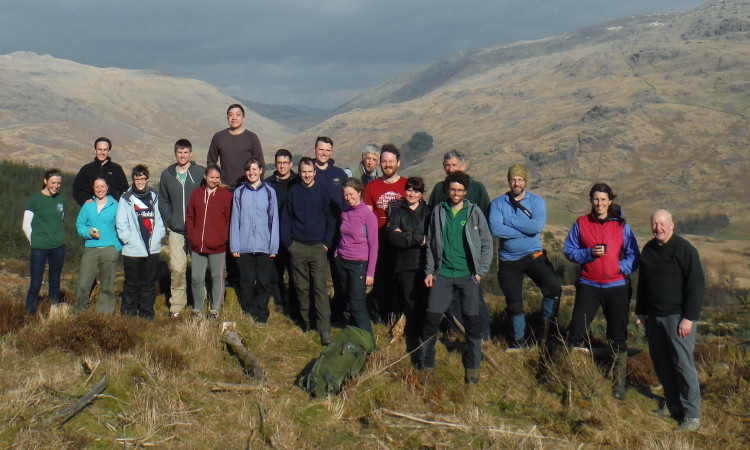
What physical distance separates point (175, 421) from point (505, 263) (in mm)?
3595

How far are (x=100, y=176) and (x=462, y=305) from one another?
445cm

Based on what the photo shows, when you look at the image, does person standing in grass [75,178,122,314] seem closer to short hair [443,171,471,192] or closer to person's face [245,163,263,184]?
person's face [245,163,263,184]

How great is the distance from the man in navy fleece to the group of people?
12 millimetres

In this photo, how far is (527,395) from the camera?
20.1 feet

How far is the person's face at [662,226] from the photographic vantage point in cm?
513

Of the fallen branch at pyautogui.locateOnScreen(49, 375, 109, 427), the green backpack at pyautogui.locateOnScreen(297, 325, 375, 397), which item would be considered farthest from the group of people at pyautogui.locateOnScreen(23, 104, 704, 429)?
the fallen branch at pyautogui.locateOnScreen(49, 375, 109, 427)

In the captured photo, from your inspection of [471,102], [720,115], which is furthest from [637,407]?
[471,102]

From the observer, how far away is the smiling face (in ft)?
23.1

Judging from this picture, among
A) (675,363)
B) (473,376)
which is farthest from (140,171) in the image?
(675,363)

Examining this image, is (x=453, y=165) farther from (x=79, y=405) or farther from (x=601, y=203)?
(x=79, y=405)

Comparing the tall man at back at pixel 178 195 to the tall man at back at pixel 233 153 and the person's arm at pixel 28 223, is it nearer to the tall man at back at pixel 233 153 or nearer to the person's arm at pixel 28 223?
the tall man at back at pixel 233 153

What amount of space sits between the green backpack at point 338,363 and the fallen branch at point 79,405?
69.9 inches

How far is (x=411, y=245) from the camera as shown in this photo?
21.1ft

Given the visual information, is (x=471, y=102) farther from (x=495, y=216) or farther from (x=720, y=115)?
(x=495, y=216)
